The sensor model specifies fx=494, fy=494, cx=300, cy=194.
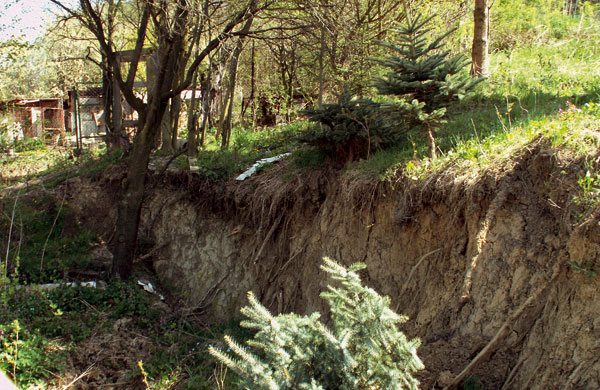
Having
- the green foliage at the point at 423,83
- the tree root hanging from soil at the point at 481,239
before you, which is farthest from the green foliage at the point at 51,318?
the green foliage at the point at 423,83

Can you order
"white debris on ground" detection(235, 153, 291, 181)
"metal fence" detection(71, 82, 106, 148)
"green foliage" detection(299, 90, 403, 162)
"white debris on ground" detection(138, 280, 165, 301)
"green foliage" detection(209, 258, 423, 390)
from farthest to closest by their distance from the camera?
1. "metal fence" detection(71, 82, 106, 148)
2. "white debris on ground" detection(235, 153, 291, 181)
3. "white debris on ground" detection(138, 280, 165, 301)
4. "green foliage" detection(299, 90, 403, 162)
5. "green foliage" detection(209, 258, 423, 390)

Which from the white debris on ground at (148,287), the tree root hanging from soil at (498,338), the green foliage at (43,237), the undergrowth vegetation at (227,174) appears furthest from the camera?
the green foliage at (43,237)

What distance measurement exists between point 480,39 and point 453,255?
4871 mm

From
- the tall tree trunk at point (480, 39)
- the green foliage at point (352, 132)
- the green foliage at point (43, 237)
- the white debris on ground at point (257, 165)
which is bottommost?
the green foliage at point (43, 237)

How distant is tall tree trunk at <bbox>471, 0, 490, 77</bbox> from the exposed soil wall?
3326 mm

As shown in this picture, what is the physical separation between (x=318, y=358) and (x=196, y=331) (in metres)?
5.10

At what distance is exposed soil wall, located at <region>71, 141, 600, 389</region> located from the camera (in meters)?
4.09

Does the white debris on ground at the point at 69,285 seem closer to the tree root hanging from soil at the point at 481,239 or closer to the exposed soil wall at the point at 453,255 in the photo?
the exposed soil wall at the point at 453,255

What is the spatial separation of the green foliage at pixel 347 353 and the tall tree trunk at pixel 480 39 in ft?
20.0

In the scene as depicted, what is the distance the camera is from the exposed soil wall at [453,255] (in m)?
4.09

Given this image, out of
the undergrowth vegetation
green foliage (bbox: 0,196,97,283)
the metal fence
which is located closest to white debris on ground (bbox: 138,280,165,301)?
the undergrowth vegetation

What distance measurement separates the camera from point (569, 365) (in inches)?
153

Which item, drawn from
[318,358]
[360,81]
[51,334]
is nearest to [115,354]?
[51,334]

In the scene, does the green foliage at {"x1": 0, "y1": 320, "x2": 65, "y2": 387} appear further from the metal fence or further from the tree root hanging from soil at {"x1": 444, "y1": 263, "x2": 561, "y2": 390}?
the metal fence
